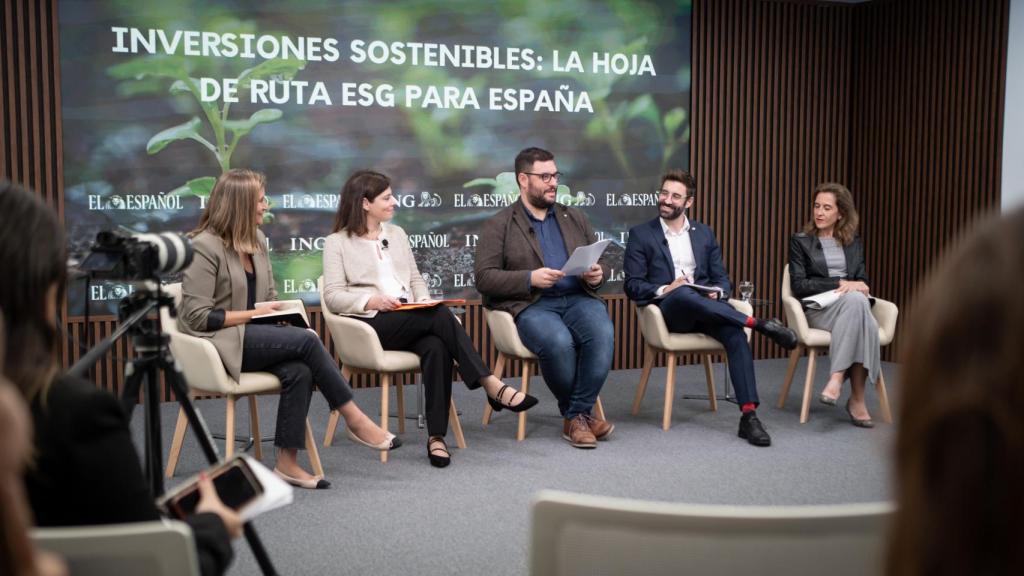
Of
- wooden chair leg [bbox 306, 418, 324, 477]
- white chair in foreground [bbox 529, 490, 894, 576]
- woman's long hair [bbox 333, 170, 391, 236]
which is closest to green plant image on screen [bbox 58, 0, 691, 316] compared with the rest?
woman's long hair [bbox 333, 170, 391, 236]

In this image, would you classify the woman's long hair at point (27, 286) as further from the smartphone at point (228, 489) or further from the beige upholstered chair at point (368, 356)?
the beige upholstered chair at point (368, 356)

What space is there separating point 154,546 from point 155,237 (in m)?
1.90

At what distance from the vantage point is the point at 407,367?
504 cm

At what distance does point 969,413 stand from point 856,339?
5.31m

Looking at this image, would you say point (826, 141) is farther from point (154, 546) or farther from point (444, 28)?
point (154, 546)

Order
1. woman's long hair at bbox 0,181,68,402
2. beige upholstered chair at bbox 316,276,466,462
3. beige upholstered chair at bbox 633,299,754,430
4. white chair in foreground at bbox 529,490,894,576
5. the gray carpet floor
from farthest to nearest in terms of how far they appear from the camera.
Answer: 1. beige upholstered chair at bbox 633,299,754,430
2. beige upholstered chair at bbox 316,276,466,462
3. the gray carpet floor
4. woman's long hair at bbox 0,181,68,402
5. white chair in foreground at bbox 529,490,894,576

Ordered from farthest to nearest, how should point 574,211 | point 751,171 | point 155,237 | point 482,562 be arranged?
point 751,171 → point 574,211 → point 482,562 → point 155,237

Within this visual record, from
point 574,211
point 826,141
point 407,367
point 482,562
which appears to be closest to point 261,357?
point 407,367

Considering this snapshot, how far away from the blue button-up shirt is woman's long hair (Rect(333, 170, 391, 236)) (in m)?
0.87

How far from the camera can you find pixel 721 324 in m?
5.66

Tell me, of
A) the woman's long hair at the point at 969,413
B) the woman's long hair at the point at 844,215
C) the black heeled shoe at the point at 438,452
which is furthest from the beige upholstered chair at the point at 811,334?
the woman's long hair at the point at 969,413

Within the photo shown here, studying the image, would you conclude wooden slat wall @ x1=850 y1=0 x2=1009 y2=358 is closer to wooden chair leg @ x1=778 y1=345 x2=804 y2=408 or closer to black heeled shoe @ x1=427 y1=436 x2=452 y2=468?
wooden chair leg @ x1=778 y1=345 x2=804 y2=408

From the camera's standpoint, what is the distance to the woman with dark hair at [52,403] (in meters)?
1.60

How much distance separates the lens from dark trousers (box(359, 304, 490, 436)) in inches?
198
